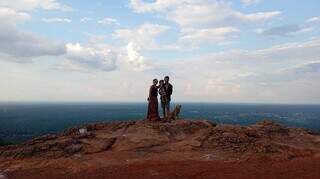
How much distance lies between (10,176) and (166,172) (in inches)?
210

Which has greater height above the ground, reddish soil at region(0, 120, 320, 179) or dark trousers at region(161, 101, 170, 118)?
dark trousers at region(161, 101, 170, 118)

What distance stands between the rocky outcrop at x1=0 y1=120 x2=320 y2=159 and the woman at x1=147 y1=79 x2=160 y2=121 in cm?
58

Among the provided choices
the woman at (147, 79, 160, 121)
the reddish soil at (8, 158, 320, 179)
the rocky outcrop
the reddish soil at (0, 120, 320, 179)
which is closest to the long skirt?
the woman at (147, 79, 160, 121)

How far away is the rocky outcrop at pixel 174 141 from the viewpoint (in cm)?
1978

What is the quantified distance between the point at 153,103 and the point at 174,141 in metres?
3.13

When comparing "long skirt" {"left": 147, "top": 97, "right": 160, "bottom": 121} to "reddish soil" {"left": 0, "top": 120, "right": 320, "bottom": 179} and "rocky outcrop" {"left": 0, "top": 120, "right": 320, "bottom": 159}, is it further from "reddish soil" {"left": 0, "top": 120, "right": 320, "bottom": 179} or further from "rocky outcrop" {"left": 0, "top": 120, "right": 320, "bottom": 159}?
"reddish soil" {"left": 0, "top": 120, "right": 320, "bottom": 179}

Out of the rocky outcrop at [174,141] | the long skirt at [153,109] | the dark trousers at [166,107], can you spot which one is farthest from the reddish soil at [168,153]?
the dark trousers at [166,107]

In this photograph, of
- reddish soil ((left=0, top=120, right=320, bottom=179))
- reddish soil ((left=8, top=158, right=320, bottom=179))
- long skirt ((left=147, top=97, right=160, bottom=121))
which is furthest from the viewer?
long skirt ((left=147, top=97, right=160, bottom=121))

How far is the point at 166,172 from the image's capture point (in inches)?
674

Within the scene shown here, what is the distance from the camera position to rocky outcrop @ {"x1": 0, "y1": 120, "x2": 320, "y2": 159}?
19.8 meters

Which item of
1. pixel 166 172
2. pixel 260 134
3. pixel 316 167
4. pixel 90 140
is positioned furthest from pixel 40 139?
pixel 316 167

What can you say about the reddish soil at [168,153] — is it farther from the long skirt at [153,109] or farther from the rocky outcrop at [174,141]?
the long skirt at [153,109]

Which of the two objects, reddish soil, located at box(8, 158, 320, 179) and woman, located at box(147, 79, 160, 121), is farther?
woman, located at box(147, 79, 160, 121)

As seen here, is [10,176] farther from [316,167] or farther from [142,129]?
[316,167]
